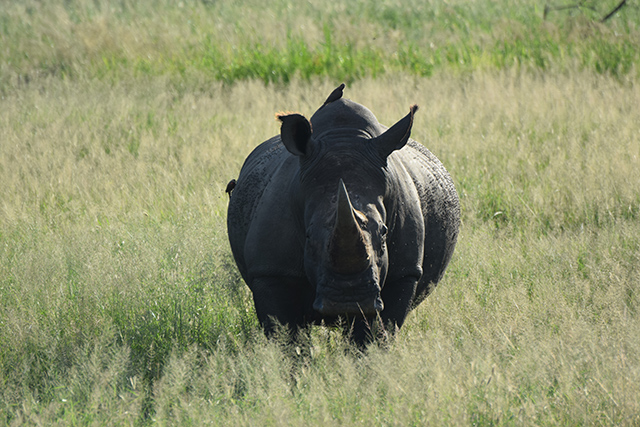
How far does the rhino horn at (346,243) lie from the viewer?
9.50ft

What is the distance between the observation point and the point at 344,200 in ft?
9.48

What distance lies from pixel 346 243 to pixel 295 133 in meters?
0.67

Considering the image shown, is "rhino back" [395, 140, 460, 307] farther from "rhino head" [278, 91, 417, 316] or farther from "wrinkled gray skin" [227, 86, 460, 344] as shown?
"rhino head" [278, 91, 417, 316]

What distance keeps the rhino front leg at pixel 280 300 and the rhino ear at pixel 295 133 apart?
640mm

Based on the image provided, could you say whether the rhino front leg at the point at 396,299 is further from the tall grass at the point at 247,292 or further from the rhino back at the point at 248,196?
the rhino back at the point at 248,196

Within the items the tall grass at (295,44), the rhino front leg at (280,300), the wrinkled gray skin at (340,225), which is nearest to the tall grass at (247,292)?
the rhino front leg at (280,300)

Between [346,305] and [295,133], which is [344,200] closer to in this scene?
[346,305]

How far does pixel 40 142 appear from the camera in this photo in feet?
27.7

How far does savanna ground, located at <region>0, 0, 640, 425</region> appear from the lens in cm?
331

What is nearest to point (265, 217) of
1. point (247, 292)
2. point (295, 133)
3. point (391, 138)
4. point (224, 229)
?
point (295, 133)

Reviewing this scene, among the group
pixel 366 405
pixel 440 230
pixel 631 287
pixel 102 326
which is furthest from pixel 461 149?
pixel 366 405

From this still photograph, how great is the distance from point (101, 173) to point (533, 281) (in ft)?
15.3

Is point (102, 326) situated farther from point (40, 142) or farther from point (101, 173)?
point (40, 142)

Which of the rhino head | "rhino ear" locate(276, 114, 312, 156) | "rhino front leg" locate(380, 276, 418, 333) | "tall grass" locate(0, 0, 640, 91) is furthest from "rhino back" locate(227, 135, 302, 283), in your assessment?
"tall grass" locate(0, 0, 640, 91)
